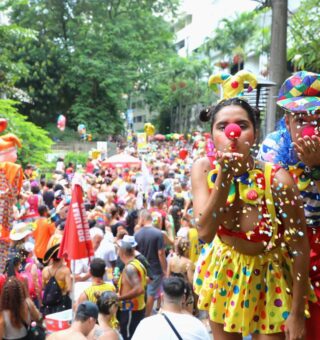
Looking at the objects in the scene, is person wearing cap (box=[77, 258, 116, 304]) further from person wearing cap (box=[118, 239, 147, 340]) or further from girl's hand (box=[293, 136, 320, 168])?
girl's hand (box=[293, 136, 320, 168])

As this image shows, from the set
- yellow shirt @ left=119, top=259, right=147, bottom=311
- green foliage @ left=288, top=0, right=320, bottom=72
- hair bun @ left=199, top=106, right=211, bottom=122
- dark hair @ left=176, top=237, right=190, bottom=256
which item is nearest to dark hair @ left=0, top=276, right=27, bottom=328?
yellow shirt @ left=119, top=259, right=147, bottom=311

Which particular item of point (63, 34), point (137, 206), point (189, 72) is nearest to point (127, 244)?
point (137, 206)

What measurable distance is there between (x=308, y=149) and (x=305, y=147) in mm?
15

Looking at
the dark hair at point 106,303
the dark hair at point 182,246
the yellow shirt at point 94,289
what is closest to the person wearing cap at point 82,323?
the dark hair at point 106,303

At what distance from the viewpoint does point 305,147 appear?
2.24 meters

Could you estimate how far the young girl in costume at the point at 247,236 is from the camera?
2223 millimetres

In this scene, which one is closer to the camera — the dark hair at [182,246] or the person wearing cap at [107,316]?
the person wearing cap at [107,316]

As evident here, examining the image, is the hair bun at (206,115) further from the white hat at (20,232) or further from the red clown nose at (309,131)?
the white hat at (20,232)

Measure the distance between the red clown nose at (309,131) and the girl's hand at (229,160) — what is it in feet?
1.06

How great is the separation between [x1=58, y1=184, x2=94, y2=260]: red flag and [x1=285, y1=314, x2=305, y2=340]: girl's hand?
4.19 metres

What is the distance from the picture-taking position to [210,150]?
2443 mm

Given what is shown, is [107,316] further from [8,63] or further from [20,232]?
[8,63]

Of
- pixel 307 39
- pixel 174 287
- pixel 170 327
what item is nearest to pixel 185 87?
pixel 307 39

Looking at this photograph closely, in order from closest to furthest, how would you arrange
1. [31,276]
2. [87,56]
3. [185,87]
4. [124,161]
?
[31,276] → [124,161] → [87,56] → [185,87]
